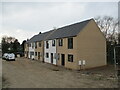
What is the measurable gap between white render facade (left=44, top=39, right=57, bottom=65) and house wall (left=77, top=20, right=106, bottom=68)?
8935mm

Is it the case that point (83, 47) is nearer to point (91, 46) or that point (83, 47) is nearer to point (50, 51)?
point (91, 46)

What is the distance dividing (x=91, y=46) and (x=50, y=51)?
12.3 m

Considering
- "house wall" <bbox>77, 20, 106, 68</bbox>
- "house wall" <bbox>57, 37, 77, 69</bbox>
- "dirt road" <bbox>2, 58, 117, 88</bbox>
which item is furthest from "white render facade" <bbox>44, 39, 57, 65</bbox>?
"dirt road" <bbox>2, 58, 117, 88</bbox>

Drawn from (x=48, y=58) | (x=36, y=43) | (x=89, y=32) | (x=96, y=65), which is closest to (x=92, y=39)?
(x=89, y=32)

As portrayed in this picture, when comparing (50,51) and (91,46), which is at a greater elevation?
(91,46)

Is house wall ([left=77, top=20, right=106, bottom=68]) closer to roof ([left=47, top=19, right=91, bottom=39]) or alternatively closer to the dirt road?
roof ([left=47, top=19, right=91, bottom=39])

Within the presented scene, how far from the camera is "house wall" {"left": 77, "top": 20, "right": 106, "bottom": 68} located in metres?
27.2

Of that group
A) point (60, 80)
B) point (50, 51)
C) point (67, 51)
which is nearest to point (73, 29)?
point (67, 51)

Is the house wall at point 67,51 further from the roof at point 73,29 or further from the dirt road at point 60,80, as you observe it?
the dirt road at point 60,80

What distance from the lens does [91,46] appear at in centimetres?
2812

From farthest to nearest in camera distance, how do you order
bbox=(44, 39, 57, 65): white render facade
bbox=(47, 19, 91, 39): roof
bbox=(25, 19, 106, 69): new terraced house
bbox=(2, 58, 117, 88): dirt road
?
bbox=(44, 39, 57, 65): white render facade → bbox=(47, 19, 91, 39): roof → bbox=(25, 19, 106, 69): new terraced house → bbox=(2, 58, 117, 88): dirt road

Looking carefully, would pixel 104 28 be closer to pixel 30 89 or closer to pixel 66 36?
pixel 66 36

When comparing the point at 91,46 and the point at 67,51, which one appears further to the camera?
the point at 67,51

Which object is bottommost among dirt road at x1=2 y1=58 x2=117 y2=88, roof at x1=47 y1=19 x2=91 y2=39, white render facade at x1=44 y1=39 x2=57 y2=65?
dirt road at x1=2 y1=58 x2=117 y2=88
